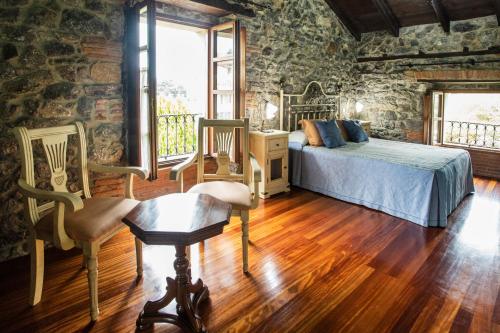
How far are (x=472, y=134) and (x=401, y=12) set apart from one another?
2364 millimetres

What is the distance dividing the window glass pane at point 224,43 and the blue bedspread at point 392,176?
1550 millimetres

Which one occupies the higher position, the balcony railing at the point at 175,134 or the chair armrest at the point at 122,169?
the balcony railing at the point at 175,134

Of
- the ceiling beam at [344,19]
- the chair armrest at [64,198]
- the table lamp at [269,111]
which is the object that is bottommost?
the chair armrest at [64,198]

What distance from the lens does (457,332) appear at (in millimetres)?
1954

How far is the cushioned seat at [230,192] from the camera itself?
8.35 feet

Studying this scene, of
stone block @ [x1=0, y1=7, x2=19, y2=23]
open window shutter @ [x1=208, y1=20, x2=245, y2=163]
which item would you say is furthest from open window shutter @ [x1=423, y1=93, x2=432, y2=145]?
stone block @ [x1=0, y1=7, x2=19, y2=23]

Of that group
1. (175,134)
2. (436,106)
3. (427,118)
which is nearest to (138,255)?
(175,134)

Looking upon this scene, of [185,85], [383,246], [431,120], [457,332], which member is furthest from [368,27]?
[457,332]

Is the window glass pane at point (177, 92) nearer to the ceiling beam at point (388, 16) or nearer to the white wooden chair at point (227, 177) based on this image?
the white wooden chair at point (227, 177)

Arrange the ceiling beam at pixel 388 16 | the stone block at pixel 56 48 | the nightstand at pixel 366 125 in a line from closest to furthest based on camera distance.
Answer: the stone block at pixel 56 48 → the ceiling beam at pixel 388 16 → the nightstand at pixel 366 125

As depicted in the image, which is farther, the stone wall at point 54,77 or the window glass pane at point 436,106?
the window glass pane at point 436,106

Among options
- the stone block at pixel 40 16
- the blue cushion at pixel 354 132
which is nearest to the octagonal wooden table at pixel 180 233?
the stone block at pixel 40 16

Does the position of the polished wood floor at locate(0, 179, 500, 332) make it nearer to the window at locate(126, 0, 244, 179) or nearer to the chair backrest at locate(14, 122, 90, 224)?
the chair backrest at locate(14, 122, 90, 224)

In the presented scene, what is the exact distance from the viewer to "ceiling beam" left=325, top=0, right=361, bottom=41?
582cm
